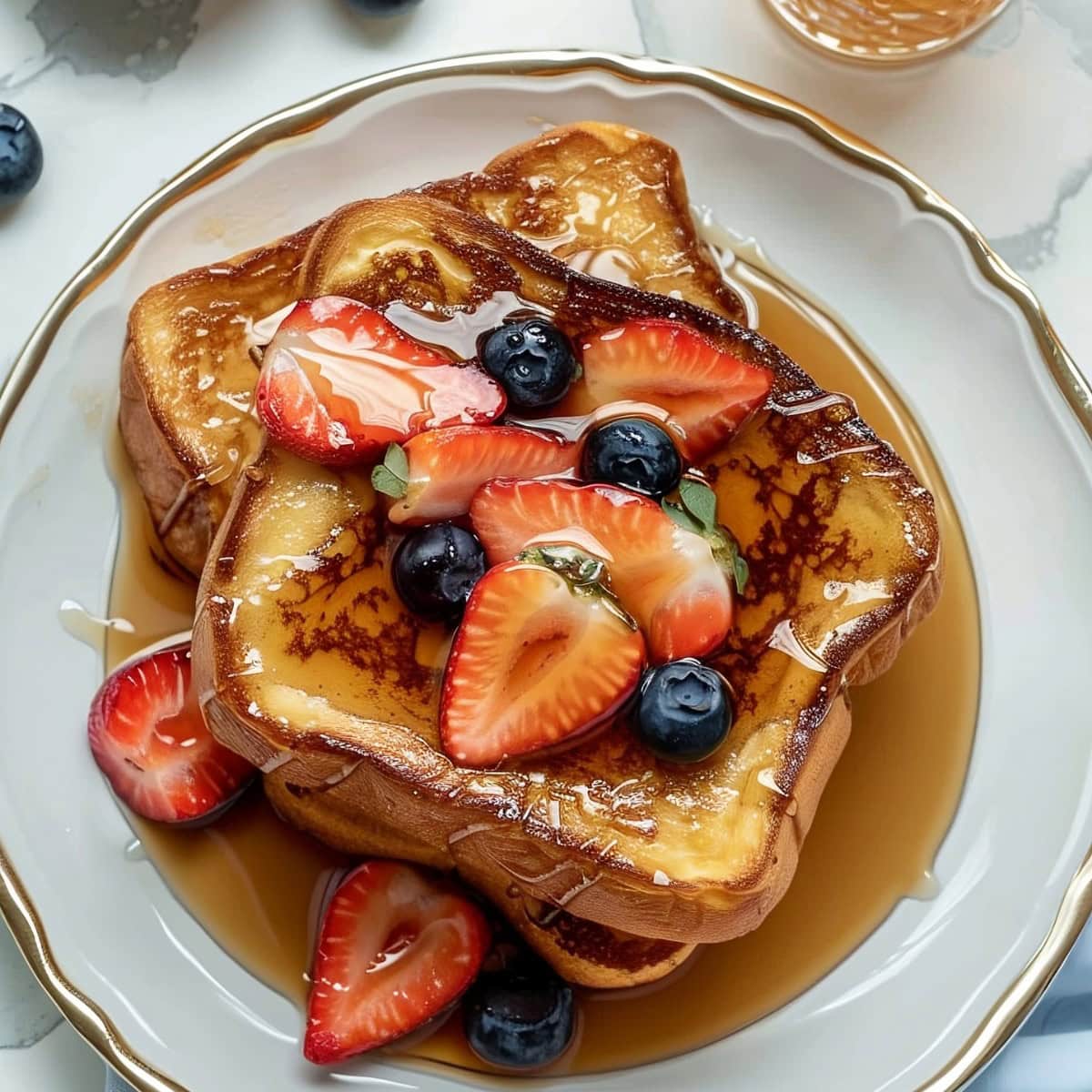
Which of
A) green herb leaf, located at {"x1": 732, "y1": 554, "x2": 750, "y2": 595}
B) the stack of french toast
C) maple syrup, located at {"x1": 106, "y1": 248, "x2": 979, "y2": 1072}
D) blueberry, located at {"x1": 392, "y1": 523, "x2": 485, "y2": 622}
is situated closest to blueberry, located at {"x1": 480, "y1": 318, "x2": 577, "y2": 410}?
the stack of french toast

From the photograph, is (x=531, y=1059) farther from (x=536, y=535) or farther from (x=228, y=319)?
(x=228, y=319)

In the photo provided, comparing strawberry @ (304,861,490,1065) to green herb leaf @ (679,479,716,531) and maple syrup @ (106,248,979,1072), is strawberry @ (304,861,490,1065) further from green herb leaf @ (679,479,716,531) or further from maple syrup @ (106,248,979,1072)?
green herb leaf @ (679,479,716,531)

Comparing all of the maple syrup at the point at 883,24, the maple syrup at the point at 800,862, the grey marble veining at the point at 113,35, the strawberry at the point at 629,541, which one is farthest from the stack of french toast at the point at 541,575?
the maple syrup at the point at 883,24

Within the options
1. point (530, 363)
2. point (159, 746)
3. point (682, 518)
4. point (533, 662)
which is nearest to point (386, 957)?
point (159, 746)

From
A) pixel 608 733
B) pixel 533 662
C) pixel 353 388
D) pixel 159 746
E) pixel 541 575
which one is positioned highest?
pixel 353 388

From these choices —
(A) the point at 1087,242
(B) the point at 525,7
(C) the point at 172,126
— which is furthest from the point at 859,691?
(C) the point at 172,126

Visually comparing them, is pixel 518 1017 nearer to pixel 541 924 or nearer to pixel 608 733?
pixel 541 924

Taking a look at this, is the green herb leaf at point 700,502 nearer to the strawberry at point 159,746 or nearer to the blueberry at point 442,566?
the blueberry at point 442,566
